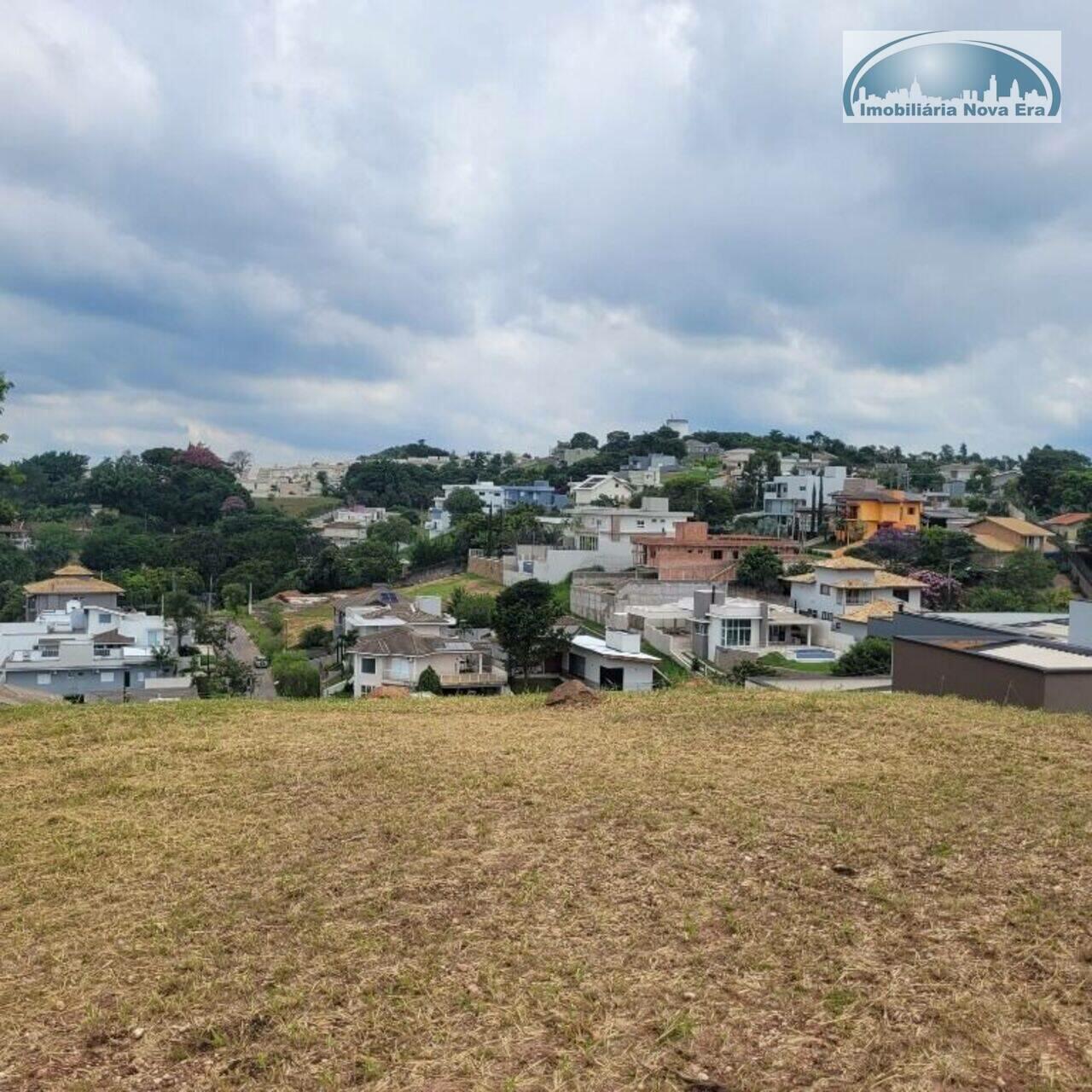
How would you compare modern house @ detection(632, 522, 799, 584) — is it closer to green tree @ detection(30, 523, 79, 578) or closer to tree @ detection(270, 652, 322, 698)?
tree @ detection(270, 652, 322, 698)

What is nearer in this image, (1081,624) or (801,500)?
(1081,624)

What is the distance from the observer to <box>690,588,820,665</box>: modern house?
81.1 ft

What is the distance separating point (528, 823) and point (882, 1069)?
2104mm

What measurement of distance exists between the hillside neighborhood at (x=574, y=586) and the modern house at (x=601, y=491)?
0.69 feet

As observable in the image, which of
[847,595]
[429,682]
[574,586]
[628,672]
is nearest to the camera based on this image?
[429,682]

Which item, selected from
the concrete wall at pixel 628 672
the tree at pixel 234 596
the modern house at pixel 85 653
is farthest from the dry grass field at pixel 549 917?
the tree at pixel 234 596

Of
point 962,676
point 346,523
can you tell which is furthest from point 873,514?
point 346,523

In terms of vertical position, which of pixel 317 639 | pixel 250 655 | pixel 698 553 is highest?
pixel 698 553

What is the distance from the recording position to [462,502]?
56.0 meters

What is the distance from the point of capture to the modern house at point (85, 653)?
23578 mm

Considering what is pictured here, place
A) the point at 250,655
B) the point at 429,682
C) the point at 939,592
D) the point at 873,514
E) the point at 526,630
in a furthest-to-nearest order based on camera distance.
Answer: the point at 873,514 → the point at 250,655 → the point at 939,592 → the point at 526,630 → the point at 429,682

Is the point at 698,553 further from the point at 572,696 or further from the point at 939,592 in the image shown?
the point at 572,696

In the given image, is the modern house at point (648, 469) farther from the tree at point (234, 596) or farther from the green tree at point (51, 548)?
the green tree at point (51, 548)

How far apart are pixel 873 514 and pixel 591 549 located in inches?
472
